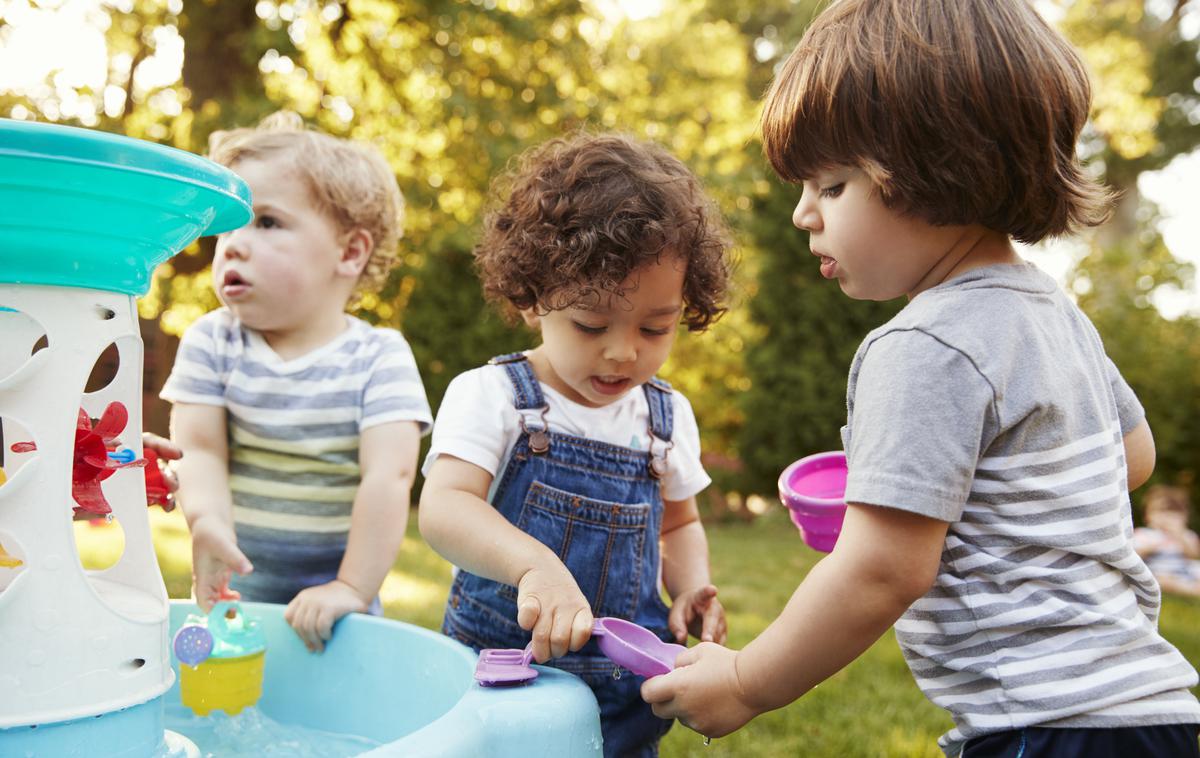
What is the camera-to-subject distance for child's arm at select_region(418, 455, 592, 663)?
4.83 feet

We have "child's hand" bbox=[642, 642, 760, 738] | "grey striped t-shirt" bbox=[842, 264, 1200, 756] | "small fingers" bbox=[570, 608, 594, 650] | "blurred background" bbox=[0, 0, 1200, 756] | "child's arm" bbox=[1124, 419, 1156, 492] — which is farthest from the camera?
"blurred background" bbox=[0, 0, 1200, 756]

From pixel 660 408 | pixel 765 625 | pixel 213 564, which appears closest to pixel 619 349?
pixel 660 408

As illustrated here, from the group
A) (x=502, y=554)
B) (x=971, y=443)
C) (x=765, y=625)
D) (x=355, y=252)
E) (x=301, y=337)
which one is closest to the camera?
(x=971, y=443)

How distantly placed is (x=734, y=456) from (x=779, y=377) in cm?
232

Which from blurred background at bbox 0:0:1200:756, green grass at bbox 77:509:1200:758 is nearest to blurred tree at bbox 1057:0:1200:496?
blurred background at bbox 0:0:1200:756

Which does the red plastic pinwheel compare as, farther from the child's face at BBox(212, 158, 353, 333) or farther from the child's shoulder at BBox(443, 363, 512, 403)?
the child's face at BBox(212, 158, 353, 333)

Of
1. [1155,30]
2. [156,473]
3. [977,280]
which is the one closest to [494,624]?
[156,473]

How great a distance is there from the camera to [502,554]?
1.61m

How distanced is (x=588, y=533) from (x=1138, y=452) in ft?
3.18

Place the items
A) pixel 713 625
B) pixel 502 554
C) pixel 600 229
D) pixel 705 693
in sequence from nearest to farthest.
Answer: pixel 705 693 < pixel 502 554 < pixel 600 229 < pixel 713 625

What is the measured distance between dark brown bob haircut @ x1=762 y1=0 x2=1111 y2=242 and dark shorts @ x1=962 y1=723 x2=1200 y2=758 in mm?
685

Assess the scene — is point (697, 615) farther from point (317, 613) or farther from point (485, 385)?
point (317, 613)

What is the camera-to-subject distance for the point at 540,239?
72.3 inches

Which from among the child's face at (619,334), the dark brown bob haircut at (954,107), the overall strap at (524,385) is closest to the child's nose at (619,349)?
the child's face at (619,334)
